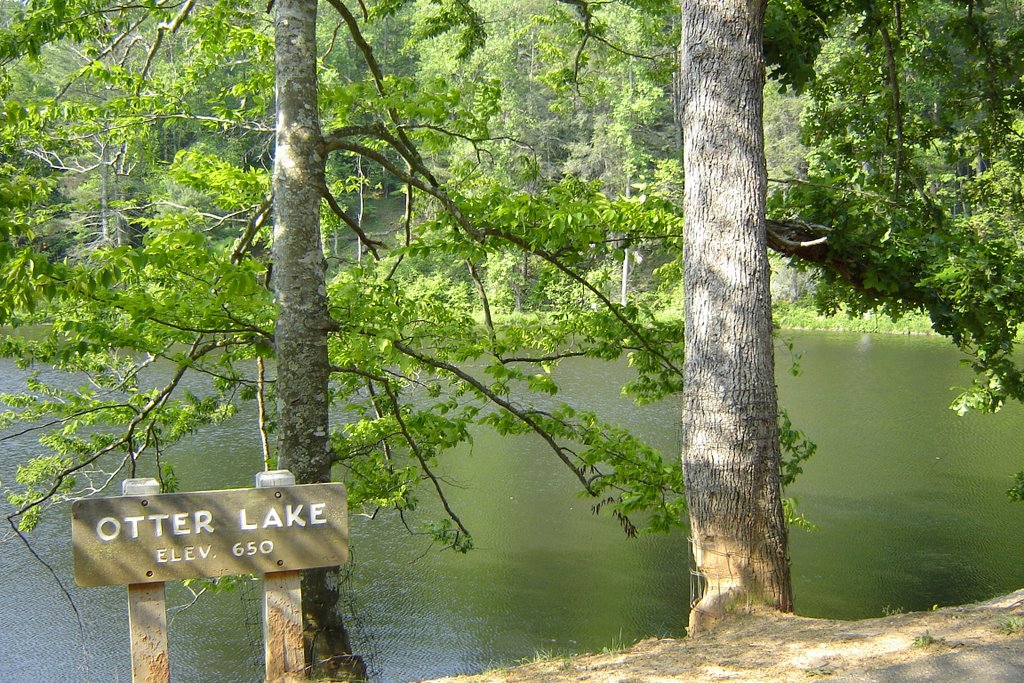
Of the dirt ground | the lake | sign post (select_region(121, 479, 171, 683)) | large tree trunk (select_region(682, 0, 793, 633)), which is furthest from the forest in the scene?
the lake

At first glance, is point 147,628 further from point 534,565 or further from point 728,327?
point 534,565

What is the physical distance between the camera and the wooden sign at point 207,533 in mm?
2779

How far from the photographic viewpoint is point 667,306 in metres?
30.5

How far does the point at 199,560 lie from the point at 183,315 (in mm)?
2382

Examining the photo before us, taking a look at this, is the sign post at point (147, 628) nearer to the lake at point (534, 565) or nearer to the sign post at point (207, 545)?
the sign post at point (207, 545)

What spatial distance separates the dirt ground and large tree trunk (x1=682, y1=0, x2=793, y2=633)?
0.93 feet

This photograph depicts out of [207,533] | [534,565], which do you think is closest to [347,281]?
[207,533]

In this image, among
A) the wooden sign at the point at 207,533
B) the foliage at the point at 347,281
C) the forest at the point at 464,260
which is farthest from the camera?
the foliage at the point at 347,281

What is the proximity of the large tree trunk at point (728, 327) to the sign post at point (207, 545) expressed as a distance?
1829mm

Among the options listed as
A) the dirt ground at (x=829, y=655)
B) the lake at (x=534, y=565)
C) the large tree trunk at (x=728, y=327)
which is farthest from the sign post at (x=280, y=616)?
the lake at (x=534, y=565)

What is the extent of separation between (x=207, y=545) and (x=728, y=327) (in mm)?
2408

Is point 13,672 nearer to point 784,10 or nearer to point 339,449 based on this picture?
point 339,449

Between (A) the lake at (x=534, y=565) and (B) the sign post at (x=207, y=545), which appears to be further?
(A) the lake at (x=534, y=565)

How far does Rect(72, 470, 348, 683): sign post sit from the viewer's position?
2.79m
